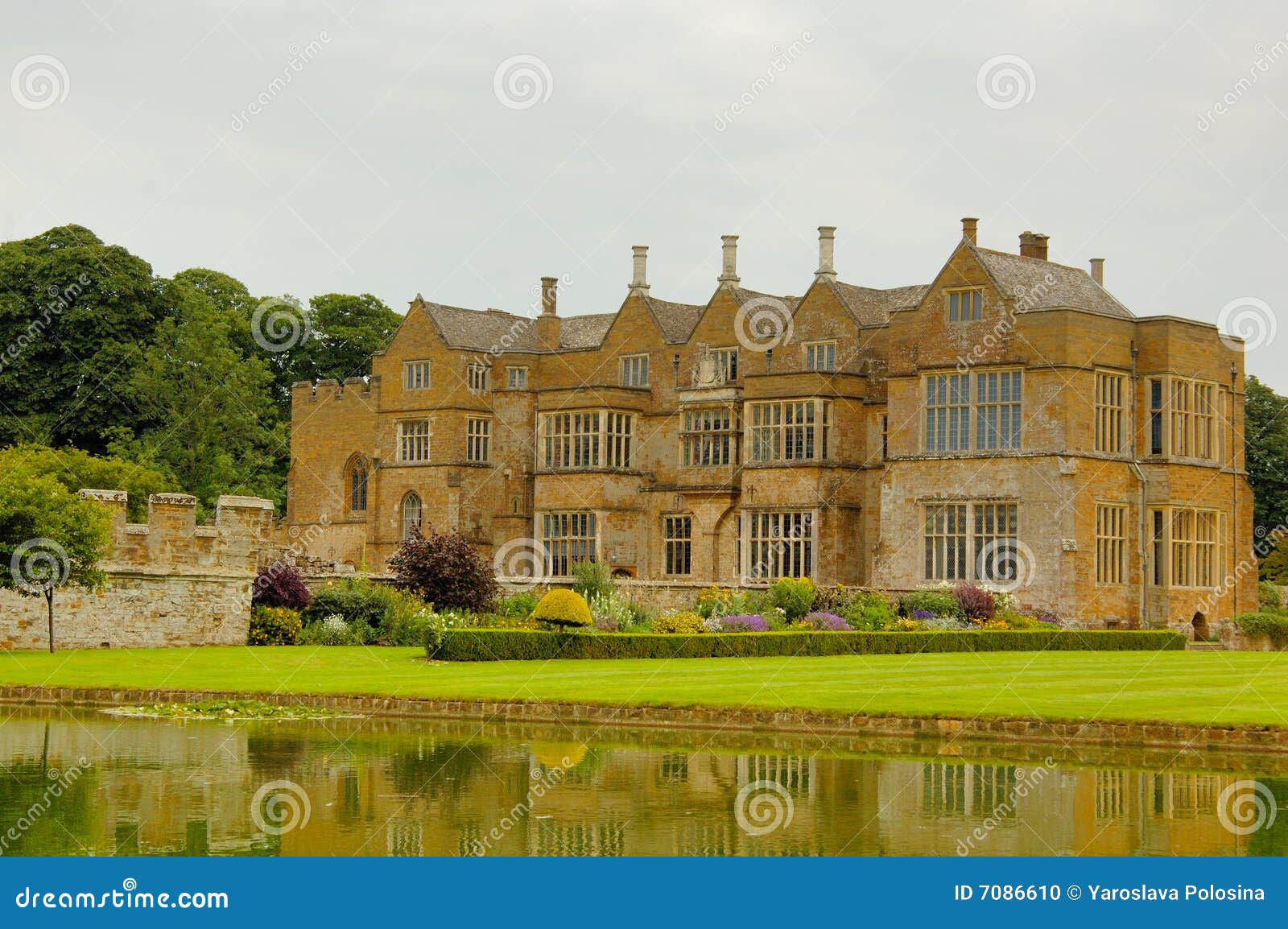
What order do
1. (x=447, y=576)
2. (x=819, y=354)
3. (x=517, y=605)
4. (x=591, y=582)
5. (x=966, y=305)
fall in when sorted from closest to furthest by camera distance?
(x=447, y=576), (x=517, y=605), (x=591, y=582), (x=966, y=305), (x=819, y=354)

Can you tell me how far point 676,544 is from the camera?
175 ft

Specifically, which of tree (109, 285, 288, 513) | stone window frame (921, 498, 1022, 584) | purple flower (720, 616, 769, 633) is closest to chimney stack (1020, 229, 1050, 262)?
stone window frame (921, 498, 1022, 584)

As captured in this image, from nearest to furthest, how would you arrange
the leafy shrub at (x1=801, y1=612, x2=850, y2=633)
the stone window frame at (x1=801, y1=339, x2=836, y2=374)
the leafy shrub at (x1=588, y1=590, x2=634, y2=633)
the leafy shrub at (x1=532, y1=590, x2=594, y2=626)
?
1. the leafy shrub at (x1=532, y1=590, x2=594, y2=626)
2. the leafy shrub at (x1=588, y1=590, x2=634, y2=633)
3. the leafy shrub at (x1=801, y1=612, x2=850, y2=633)
4. the stone window frame at (x1=801, y1=339, x2=836, y2=374)

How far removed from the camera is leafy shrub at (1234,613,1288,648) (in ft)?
148

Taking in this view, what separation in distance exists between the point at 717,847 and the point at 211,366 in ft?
170

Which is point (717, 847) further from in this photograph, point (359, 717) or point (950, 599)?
point (950, 599)

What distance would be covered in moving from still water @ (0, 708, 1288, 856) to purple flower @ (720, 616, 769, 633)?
14378mm

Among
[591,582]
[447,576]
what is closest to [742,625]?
[591,582]

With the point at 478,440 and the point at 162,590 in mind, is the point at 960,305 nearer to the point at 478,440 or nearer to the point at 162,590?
the point at 478,440

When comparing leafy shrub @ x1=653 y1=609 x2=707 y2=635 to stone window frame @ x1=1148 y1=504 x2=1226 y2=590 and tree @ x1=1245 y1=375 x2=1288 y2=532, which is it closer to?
stone window frame @ x1=1148 y1=504 x2=1226 y2=590

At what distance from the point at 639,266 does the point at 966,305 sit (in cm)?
1435

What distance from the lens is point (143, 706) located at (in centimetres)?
2525

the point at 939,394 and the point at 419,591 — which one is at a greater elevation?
the point at 939,394

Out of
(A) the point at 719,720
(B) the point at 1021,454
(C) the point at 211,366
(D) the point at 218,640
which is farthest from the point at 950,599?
(C) the point at 211,366
